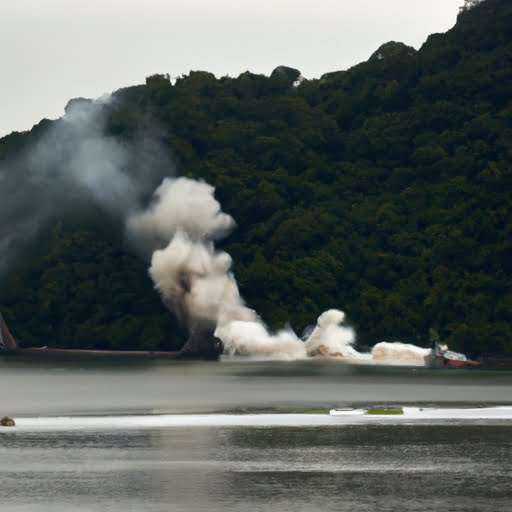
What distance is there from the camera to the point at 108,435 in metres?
87.6

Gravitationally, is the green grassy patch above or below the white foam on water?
above

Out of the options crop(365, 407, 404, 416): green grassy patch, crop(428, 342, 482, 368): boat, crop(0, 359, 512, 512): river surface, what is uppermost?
crop(428, 342, 482, 368): boat

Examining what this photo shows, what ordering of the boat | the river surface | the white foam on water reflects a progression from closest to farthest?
the river surface, the white foam on water, the boat

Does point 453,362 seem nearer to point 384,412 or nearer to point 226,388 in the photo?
point 226,388

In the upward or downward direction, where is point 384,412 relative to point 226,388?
downward

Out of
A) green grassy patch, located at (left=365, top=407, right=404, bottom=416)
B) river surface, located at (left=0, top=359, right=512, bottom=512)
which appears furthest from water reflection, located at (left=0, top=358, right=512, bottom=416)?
green grassy patch, located at (left=365, top=407, right=404, bottom=416)

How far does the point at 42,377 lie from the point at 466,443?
97763 mm

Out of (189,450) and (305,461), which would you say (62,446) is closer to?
(189,450)

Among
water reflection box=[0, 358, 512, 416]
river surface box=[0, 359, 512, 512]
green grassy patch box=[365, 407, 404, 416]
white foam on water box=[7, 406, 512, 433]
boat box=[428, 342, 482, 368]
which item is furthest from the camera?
boat box=[428, 342, 482, 368]

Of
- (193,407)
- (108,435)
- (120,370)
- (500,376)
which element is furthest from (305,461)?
(120,370)

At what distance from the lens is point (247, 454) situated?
7675cm

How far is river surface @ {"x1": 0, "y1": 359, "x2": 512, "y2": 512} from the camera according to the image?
202 feet

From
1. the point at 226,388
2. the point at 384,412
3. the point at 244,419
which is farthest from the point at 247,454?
the point at 226,388

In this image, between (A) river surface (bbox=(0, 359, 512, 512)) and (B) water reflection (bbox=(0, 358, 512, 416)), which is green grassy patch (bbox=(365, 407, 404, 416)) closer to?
(A) river surface (bbox=(0, 359, 512, 512))
